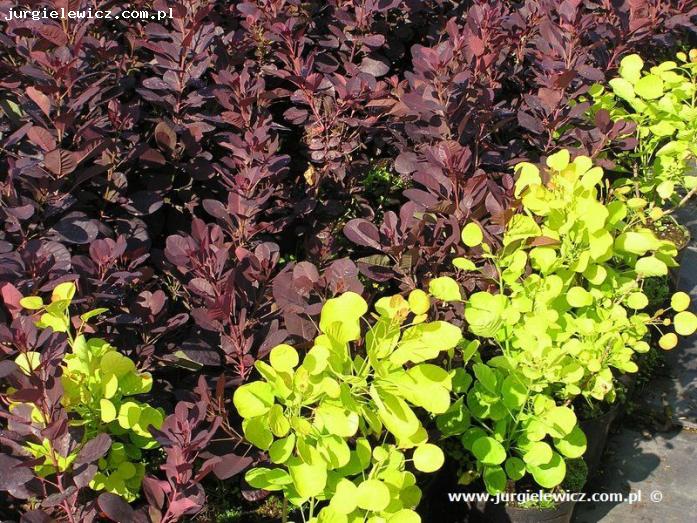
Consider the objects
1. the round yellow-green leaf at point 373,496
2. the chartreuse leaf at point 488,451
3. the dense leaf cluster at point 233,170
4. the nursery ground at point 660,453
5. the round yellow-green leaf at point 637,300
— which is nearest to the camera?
the round yellow-green leaf at point 373,496

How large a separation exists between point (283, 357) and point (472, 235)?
71 centimetres

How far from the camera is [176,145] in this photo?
240 cm

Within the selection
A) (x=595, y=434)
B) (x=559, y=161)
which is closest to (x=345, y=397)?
(x=559, y=161)

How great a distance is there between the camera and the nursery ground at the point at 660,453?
9.01 feet

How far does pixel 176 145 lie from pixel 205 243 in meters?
0.59

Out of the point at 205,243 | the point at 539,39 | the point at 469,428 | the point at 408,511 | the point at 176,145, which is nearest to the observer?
the point at 408,511

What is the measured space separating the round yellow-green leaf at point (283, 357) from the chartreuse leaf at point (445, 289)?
558 millimetres

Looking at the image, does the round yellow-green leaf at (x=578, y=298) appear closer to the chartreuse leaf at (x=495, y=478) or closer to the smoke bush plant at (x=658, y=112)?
the chartreuse leaf at (x=495, y=478)

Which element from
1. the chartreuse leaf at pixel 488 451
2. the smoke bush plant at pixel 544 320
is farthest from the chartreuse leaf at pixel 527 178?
the chartreuse leaf at pixel 488 451

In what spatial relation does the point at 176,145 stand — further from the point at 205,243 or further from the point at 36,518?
the point at 36,518

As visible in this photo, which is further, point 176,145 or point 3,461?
point 176,145

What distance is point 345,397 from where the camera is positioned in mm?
1562

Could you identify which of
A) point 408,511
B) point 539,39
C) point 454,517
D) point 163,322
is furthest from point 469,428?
point 539,39

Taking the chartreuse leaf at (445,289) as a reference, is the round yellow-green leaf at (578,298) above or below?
below
